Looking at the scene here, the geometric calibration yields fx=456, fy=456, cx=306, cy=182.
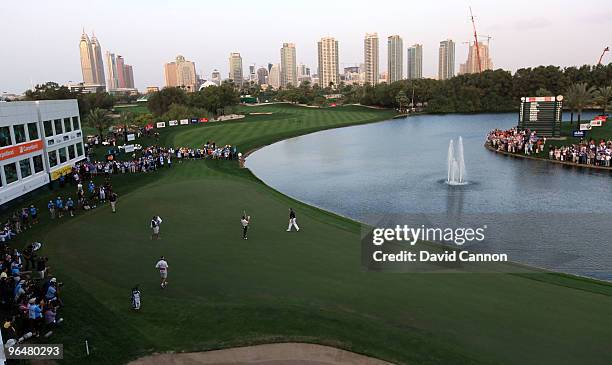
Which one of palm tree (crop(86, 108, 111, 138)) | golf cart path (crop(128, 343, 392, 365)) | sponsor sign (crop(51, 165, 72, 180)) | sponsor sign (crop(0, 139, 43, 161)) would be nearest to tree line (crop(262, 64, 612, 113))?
palm tree (crop(86, 108, 111, 138))

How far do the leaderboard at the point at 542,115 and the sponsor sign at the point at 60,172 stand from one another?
56445mm

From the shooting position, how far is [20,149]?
35.7 meters

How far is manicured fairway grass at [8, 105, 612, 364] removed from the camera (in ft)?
48.2

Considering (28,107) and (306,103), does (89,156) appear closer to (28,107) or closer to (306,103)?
(28,107)

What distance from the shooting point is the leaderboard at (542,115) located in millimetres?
61344

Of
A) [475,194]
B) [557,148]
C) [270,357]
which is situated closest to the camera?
[270,357]

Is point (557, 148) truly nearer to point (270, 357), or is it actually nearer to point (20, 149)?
point (270, 357)

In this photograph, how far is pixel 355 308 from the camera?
17.2 meters

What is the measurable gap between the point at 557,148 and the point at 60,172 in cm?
5341

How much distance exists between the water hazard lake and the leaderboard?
7445mm

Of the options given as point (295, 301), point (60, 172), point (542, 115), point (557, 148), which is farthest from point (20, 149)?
point (542, 115)

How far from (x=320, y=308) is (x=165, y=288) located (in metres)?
6.77

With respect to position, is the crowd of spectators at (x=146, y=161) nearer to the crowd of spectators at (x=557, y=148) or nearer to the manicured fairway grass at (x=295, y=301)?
the manicured fairway grass at (x=295, y=301)

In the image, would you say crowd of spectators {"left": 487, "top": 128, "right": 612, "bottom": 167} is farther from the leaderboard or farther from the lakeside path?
the leaderboard
